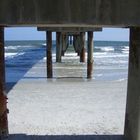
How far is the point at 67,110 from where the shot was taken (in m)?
9.80

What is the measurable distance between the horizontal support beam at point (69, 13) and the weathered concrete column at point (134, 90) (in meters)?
0.74

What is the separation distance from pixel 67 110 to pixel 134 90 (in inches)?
128

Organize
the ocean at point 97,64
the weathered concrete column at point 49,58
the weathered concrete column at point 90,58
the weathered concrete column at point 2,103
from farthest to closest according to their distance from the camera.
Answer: the ocean at point 97,64 < the weathered concrete column at point 49,58 < the weathered concrete column at point 90,58 < the weathered concrete column at point 2,103

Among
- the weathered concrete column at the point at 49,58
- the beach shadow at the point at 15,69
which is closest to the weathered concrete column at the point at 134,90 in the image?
the beach shadow at the point at 15,69

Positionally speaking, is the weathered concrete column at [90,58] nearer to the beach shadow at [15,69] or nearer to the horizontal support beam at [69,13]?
the beach shadow at [15,69]

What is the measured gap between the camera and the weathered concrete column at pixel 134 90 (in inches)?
264

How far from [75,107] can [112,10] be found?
Answer: 4487 mm

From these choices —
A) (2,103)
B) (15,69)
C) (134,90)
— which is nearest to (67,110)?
(2,103)

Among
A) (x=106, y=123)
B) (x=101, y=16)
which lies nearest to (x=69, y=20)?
(x=101, y=16)

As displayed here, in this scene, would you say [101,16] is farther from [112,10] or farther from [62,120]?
[62,120]

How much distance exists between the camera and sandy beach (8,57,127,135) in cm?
801

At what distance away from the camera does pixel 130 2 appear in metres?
6.04

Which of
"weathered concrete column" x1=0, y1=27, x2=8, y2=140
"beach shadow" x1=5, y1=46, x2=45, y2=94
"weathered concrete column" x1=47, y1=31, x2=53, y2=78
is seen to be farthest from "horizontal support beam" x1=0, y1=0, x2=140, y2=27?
"weathered concrete column" x1=47, y1=31, x2=53, y2=78

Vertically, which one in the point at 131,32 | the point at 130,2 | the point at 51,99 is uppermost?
the point at 130,2
